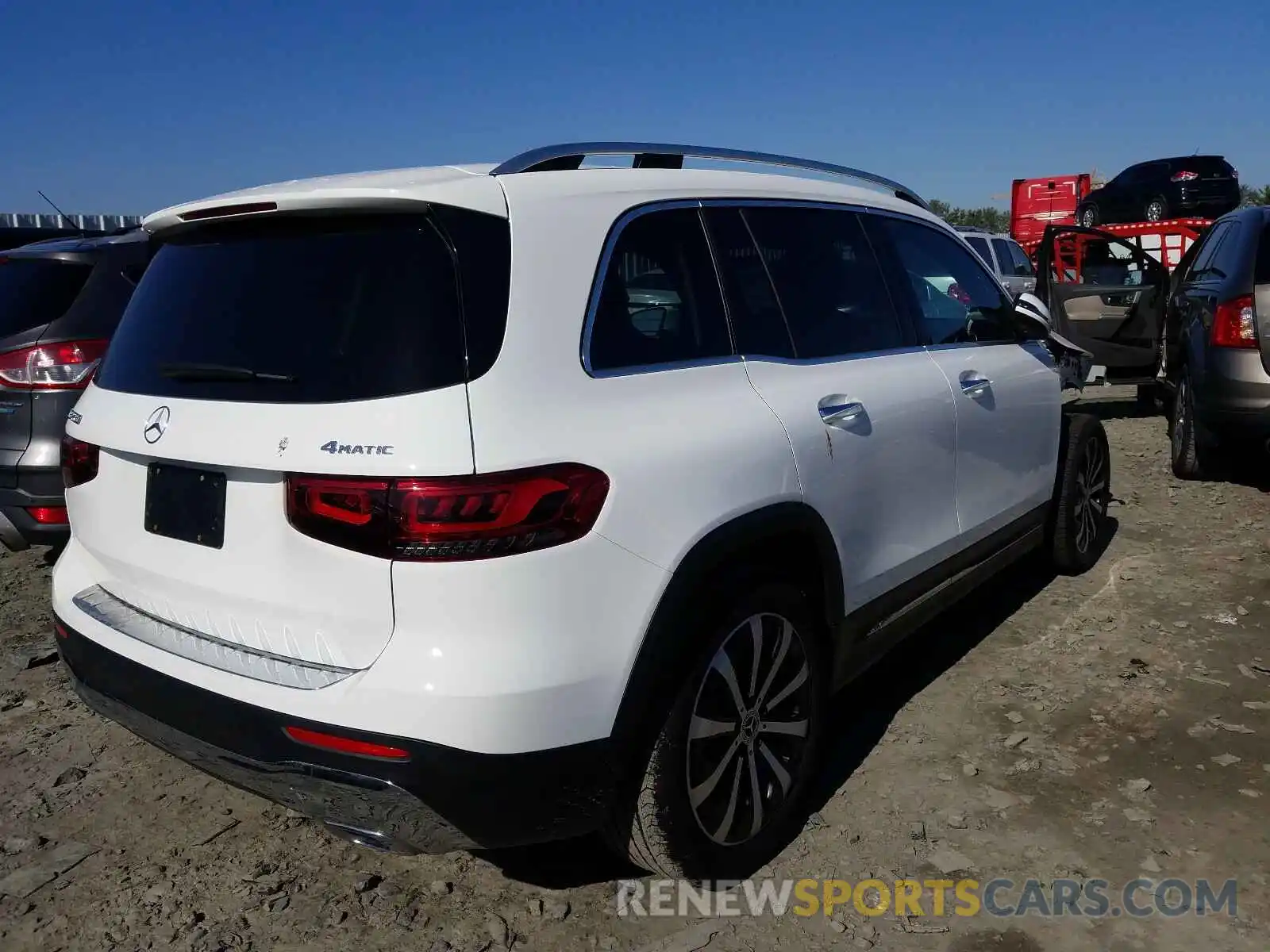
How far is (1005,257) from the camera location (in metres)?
15.6

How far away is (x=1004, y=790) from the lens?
307cm

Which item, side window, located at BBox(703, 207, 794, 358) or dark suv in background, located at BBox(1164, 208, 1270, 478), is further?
dark suv in background, located at BBox(1164, 208, 1270, 478)

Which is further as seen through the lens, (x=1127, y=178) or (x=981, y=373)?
(x=1127, y=178)

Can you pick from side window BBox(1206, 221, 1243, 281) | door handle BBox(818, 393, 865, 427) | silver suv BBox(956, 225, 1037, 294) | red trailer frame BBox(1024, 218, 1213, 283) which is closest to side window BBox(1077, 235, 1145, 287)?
red trailer frame BBox(1024, 218, 1213, 283)

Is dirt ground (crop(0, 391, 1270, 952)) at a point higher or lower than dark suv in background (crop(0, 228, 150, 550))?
lower

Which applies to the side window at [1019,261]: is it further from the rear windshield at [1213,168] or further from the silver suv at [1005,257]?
the rear windshield at [1213,168]

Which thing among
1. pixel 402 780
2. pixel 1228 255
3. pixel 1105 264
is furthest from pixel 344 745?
pixel 1105 264

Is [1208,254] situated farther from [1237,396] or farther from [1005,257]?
[1005,257]

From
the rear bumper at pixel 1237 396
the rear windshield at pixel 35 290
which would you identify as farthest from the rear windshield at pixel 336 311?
the rear bumper at pixel 1237 396

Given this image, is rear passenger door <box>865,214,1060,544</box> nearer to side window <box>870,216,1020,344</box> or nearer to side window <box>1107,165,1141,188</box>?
side window <box>870,216,1020,344</box>

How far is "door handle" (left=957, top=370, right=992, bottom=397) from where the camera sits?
3.59 m

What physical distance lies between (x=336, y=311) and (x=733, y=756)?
143cm

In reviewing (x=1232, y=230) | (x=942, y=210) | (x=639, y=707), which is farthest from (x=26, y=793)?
(x=942, y=210)

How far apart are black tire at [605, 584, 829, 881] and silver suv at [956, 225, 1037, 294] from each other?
12.8 m
